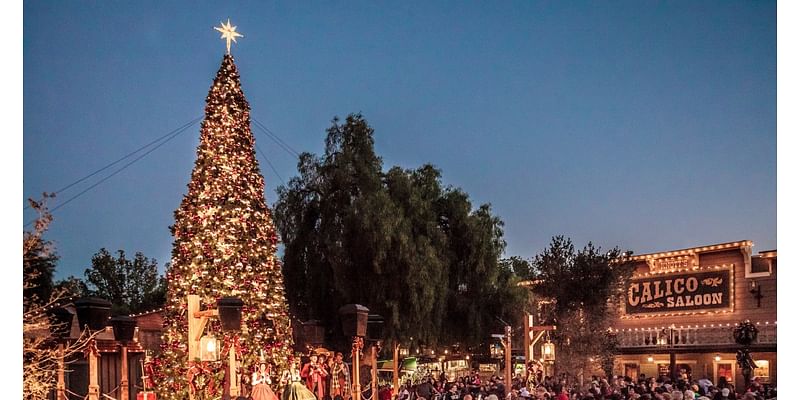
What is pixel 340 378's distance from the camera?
14305mm

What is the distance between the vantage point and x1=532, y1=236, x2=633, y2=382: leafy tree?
49.9 feet

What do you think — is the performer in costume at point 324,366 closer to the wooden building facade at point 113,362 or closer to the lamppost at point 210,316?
the lamppost at point 210,316

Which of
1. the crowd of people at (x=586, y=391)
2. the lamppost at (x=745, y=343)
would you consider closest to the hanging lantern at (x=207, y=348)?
the crowd of people at (x=586, y=391)

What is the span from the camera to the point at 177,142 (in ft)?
48.6

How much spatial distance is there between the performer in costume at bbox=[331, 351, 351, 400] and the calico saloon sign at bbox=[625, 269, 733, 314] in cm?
974

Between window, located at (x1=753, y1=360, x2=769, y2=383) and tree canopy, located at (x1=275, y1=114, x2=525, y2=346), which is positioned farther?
window, located at (x1=753, y1=360, x2=769, y2=383)

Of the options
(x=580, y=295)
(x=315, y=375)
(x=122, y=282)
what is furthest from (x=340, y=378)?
(x=122, y=282)

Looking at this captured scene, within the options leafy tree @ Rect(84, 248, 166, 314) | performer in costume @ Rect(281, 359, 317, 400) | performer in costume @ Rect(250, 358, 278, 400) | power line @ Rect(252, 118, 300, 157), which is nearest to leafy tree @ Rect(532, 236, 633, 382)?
power line @ Rect(252, 118, 300, 157)

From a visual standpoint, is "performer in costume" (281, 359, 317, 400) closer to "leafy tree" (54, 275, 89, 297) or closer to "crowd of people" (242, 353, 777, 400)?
"crowd of people" (242, 353, 777, 400)

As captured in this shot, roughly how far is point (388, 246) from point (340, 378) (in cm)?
416

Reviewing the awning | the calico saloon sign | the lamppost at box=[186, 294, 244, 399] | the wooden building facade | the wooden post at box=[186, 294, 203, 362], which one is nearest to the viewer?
the lamppost at box=[186, 294, 244, 399]

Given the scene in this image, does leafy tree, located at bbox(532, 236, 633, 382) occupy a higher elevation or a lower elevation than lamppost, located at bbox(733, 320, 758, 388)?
higher

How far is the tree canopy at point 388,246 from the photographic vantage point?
57.9 ft
